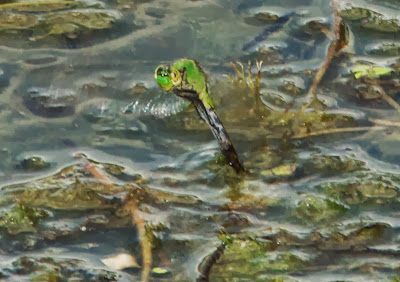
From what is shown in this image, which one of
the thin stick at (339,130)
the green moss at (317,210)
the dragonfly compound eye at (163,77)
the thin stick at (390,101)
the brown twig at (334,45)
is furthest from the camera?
the brown twig at (334,45)

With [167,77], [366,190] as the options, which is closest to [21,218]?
[167,77]

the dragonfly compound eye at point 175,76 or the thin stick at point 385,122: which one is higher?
the dragonfly compound eye at point 175,76

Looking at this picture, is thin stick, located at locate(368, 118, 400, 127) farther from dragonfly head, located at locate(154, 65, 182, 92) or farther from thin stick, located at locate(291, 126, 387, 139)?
dragonfly head, located at locate(154, 65, 182, 92)

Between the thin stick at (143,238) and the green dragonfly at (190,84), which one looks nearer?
the green dragonfly at (190,84)

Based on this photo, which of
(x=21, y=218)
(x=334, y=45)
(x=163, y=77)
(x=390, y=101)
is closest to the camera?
(x=163, y=77)

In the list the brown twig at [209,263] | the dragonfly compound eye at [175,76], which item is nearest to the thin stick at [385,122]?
the brown twig at [209,263]

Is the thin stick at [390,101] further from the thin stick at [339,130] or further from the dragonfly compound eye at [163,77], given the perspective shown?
the dragonfly compound eye at [163,77]

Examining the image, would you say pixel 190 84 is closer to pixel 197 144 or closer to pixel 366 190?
pixel 197 144

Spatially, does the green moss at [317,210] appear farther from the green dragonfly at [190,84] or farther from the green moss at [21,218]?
the green moss at [21,218]

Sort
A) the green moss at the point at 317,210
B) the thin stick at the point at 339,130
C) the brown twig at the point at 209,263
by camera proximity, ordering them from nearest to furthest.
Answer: the brown twig at the point at 209,263, the green moss at the point at 317,210, the thin stick at the point at 339,130

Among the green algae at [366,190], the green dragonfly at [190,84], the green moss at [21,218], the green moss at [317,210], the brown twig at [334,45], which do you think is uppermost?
the green dragonfly at [190,84]
